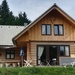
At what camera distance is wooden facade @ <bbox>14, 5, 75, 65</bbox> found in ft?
94.9

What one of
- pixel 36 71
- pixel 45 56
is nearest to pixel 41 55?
pixel 45 56

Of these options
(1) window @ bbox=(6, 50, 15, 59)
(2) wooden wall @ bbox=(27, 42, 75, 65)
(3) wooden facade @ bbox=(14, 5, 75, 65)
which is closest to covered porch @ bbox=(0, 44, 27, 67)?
(1) window @ bbox=(6, 50, 15, 59)

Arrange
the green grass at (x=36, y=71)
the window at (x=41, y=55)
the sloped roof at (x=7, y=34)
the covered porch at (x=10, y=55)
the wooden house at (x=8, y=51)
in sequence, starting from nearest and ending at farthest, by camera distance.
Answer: the green grass at (x=36, y=71) → the window at (x=41, y=55) → the wooden house at (x=8, y=51) → the covered porch at (x=10, y=55) → the sloped roof at (x=7, y=34)

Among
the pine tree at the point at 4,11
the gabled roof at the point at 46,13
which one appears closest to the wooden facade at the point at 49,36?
the gabled roof at the point at 46,13

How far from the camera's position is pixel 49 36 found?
29734 millimetres

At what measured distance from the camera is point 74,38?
29.9m

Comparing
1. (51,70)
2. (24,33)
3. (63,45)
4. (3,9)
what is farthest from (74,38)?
(3,9)

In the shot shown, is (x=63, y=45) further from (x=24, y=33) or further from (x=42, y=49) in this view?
(x=24, y=33)

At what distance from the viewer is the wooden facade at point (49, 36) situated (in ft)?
94.9

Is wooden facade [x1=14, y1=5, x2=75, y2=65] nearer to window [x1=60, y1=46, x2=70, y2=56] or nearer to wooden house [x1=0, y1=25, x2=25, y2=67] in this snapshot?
window [x1=60, y1=46, x2=70, y2=56]

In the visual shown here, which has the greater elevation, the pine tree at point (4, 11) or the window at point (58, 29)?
the pine tree at point (4, 11)

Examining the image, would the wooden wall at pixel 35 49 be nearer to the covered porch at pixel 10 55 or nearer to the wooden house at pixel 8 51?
the wooden house at pixel 8 51

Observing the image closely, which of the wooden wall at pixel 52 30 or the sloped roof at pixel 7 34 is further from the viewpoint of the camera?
the sloped roof at pixel 7 34

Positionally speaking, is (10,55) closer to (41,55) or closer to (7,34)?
(7,34)
